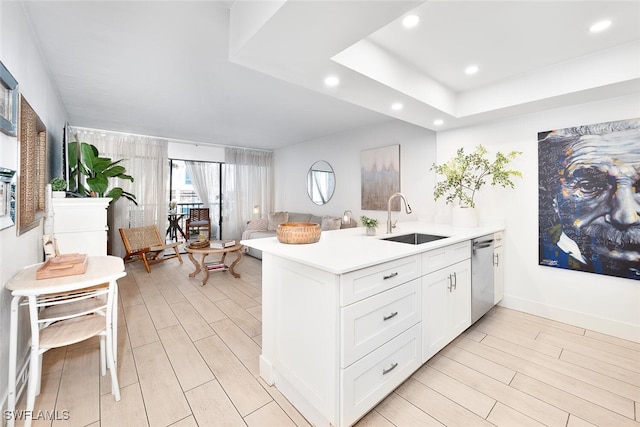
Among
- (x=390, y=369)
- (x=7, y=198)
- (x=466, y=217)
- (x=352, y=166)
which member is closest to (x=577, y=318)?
(x=466, y=217)

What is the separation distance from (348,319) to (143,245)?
4612 mm

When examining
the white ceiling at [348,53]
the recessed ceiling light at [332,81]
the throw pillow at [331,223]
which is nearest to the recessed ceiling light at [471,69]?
the white ceiling at [348,53]

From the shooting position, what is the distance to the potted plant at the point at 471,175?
9.12 feet

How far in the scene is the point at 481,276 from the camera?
2.52 meters

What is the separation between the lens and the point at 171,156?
5.85m

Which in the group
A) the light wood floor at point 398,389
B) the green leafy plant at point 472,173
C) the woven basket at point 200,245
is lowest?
the light wood floor at point 398,389

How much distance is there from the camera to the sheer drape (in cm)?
655

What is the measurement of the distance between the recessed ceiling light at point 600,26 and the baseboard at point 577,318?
2.40 m

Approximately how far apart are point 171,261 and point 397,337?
472cm

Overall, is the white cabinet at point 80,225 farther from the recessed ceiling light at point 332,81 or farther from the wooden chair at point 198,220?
the wooden chair at point 198,220

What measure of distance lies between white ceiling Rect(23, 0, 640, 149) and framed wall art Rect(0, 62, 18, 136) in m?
0.63

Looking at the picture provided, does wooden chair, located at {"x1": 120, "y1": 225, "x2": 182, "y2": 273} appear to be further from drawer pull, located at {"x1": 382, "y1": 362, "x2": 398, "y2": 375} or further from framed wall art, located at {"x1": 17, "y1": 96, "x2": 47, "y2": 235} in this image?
drawer pull, located at {"x1": 382, "y1": 362, "x2": 398, "y2": 375}

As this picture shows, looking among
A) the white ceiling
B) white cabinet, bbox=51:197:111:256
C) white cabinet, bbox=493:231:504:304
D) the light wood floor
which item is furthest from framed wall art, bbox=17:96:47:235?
white cabinet, bbox=493:231:504:304

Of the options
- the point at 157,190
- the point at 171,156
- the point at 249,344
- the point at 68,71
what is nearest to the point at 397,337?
the point at 249,344
